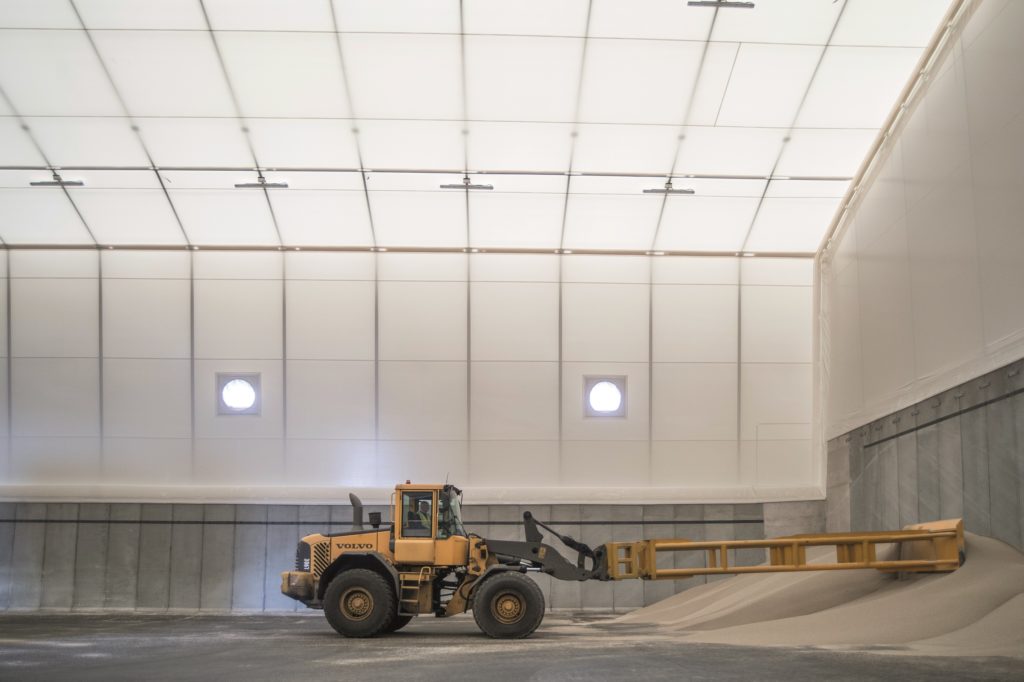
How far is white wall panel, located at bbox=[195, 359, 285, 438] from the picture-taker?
90.2 feet

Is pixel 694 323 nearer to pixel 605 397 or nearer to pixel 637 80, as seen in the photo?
pixel 605 397

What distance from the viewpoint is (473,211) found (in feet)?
84.7

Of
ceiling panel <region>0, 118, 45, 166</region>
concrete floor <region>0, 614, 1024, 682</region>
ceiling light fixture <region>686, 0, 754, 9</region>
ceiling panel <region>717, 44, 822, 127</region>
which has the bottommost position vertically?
concrete floor <region>0, 614, 1024, 682</region>

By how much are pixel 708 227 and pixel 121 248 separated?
1454 centimetres

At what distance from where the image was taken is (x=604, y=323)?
2744 cm

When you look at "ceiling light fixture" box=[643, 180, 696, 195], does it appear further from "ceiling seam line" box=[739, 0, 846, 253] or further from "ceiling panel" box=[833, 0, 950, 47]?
"ceiling panel" box=[833, 0, 950, 47]

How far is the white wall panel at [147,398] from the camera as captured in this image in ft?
90.0

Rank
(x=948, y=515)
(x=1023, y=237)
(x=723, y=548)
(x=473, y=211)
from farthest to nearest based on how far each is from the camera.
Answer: (x=473, y=211)
(x=948, y=515)
(x=723, y=548)
(x=1023, y=237)

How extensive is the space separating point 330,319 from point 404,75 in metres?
7.56

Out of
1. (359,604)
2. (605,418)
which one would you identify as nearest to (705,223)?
(605,418)

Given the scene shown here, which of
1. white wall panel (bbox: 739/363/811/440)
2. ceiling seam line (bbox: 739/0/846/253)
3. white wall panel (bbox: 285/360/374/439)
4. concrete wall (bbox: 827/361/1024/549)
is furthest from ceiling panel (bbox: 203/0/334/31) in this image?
concrete wall (bbox: 827/361/1024/549)

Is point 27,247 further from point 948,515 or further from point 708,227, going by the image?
point 948,515

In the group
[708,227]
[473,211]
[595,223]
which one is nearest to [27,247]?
Answer: [473,211]

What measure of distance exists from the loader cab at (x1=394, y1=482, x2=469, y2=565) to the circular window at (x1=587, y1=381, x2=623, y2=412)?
9082 millimetres
